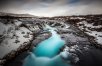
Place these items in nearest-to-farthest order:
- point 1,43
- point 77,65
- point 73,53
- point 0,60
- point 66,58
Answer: point 77,65
point 0,60
point 66,58
point 73,53
point 1,43

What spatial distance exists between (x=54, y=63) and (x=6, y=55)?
263 inches

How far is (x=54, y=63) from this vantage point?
12500 millimetres

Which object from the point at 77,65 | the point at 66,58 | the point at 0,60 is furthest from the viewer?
the point at 66,58

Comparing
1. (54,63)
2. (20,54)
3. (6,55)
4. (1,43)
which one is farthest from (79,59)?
(1,43)

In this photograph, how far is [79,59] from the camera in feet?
41.7

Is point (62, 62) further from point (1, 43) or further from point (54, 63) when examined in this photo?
point (1, 43)

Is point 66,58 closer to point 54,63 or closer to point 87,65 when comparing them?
point 54,63

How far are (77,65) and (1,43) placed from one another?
1259cm

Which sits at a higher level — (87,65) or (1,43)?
(1,43)

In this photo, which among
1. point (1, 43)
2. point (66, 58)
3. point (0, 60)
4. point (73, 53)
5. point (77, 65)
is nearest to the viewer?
point (77, 65)

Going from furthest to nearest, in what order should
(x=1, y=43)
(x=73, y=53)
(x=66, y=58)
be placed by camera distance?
(x=1, y=43)
(x=73, y=53)
(x=66, y=58)

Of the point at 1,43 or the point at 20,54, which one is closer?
the point at 20,54

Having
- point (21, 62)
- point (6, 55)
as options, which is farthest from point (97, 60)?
point (6, 55)

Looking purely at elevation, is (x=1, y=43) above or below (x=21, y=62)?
A: above
